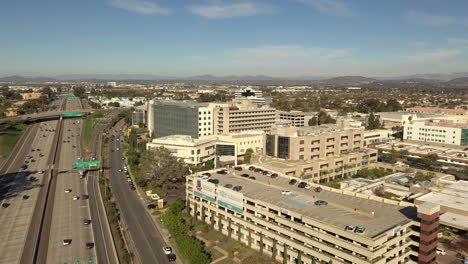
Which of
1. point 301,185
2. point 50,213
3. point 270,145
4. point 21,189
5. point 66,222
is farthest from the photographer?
point 270,145

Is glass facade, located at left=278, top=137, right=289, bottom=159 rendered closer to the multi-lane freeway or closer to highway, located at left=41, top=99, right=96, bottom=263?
→ the multi-lane freeway

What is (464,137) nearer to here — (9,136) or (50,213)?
(50,213)

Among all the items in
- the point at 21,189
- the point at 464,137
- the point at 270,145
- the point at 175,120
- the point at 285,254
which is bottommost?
the point at 21,189

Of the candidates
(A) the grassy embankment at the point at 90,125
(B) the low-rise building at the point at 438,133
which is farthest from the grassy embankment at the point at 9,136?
(B) the low-rise building at the point at 438,133

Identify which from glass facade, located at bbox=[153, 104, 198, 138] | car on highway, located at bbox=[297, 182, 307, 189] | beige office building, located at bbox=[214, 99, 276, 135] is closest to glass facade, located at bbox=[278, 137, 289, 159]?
car on highway, located at bbox=[297, 182, 307, 189]

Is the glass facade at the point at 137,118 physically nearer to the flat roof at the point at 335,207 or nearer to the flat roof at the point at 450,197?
the flat roof at the point at 335,207

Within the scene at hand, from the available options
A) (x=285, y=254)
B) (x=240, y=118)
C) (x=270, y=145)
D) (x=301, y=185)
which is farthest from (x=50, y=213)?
(x=240, y=118)
